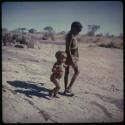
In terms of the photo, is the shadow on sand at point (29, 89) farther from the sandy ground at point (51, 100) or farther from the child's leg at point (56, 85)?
the child's leg at point (56, 85)

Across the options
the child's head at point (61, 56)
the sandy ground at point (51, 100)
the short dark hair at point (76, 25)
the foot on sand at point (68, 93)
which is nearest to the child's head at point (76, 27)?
the short dark hair at point (76, 25)

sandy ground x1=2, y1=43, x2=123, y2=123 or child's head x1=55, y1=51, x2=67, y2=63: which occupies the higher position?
child's head x1=55, y1=51, x2=67, y2=63

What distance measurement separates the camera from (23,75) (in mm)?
7539

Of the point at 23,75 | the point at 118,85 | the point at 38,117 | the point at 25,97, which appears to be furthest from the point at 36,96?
the point at 118,85

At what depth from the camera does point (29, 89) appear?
648 centimetres

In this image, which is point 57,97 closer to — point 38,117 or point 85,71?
point 38,117

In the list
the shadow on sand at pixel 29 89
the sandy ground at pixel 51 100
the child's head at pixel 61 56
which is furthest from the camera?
the shadow on sand at pixel 29 89

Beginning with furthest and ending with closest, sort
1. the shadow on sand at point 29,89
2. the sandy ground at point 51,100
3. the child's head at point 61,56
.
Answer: the shadow on sand at point 29,89 → the child's head at point 61,56 → the sandy ground at point 51,100

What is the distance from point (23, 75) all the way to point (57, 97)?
1742 millimetres

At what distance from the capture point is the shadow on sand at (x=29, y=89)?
6.19m

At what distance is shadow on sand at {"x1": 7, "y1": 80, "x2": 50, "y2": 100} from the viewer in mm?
6188

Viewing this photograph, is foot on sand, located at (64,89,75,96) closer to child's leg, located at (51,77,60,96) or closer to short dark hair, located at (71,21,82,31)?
child's leg, located at (51,77,60,96)

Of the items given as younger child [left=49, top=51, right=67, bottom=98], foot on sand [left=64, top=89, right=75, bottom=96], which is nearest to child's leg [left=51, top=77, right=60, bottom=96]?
younger child [left=49, top=51, right=67, bottom=98]

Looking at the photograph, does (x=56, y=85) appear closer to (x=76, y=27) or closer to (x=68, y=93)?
(x=68, y=93)
